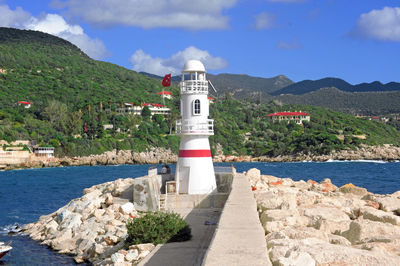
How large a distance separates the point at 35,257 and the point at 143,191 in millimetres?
4802

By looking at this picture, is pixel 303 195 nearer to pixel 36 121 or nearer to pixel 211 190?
pixel 211 190

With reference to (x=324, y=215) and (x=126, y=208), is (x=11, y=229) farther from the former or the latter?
(x=324, y=215)

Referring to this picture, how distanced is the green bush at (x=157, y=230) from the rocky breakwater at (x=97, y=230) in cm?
41

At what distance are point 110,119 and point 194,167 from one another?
90.8 metres

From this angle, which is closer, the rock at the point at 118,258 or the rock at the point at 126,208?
the rock at the point at 118,258

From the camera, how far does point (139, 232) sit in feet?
43.5

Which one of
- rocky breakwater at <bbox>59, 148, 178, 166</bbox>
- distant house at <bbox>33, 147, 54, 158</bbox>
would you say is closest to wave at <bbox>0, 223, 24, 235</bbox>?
rocky breakwater at <bbox>59, 148, 178, 166</bbox>

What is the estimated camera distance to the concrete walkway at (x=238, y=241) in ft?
22.6

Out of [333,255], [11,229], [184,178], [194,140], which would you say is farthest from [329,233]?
[11,229]

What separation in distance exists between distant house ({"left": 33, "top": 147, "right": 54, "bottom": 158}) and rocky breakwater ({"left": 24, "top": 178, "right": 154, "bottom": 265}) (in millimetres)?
63323

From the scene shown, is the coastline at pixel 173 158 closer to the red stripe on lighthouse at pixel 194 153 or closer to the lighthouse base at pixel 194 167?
the lighthouse base at pixel 194 167

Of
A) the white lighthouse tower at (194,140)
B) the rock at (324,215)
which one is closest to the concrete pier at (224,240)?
the white lighthouse tower at (194,140)

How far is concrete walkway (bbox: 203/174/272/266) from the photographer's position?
6.88 meters

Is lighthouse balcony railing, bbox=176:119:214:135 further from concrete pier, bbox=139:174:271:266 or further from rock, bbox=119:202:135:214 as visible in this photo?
rock, bbox=119:202:135:214
